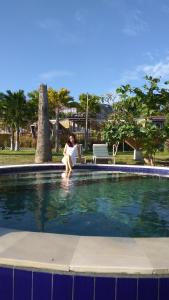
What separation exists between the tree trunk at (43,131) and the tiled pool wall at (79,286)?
1938 cm

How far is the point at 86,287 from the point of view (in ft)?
10.3

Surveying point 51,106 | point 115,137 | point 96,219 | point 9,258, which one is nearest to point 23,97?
point 51,106

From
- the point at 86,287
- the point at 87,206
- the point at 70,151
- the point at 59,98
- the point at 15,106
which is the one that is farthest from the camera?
the point at 59,98

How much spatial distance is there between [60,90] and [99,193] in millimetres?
48129

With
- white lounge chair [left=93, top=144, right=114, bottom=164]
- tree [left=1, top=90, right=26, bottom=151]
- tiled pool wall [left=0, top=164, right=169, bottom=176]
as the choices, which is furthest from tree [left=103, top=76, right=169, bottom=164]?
tree [left=1, top=90, right=26, bottom=151]

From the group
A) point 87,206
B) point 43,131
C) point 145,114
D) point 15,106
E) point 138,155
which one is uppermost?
point 15,106

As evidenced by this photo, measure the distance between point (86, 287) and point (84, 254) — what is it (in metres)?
0.47

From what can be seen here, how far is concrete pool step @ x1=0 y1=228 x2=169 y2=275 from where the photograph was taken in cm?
319

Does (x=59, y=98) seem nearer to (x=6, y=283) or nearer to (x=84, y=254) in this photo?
(x=84, y=254)

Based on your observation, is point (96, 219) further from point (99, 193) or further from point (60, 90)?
point (60, 90)

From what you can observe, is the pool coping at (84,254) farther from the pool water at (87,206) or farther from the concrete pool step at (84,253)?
the pool water at (87,206)

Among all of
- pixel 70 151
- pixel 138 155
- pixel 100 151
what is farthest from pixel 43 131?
pixel 70 151

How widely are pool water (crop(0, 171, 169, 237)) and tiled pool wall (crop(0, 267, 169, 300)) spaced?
2.40 meters

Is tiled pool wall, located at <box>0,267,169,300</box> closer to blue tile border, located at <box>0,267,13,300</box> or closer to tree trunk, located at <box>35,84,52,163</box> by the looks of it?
blue tile border, located at <box>0,267,13,300</box>
